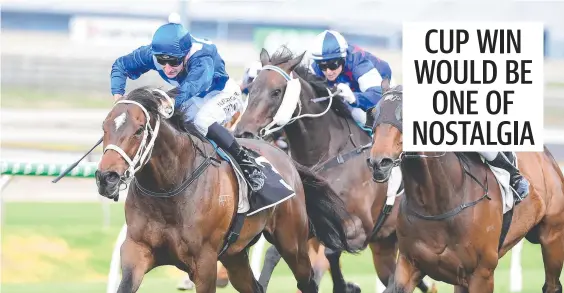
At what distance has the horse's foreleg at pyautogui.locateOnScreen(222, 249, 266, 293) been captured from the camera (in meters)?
6.20

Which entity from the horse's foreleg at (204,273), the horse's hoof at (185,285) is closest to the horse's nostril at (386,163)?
the horse's foreleg at (204,273)

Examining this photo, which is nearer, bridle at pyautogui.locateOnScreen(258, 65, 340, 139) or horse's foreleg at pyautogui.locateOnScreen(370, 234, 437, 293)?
bridle at pyautogui.locateOnScreen(258, 65, 340, 139)

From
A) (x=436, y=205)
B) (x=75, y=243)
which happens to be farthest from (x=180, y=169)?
(x=75, y=243)

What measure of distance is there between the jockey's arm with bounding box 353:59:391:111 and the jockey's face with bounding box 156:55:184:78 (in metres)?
1.97

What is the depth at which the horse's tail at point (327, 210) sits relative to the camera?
6863 mm

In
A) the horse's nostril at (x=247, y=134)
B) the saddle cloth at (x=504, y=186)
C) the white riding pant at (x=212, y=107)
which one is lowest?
the saddle cloth at (x=504, y=186)

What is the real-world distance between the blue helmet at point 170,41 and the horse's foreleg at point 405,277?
1.54 meters

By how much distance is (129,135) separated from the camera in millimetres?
4949

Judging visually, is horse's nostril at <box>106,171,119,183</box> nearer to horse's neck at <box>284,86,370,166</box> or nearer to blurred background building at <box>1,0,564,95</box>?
horse's neck at <box>284,86,370,166</box>

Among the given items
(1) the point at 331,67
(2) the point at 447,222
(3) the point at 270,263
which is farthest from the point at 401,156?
(1) the point at 331,67

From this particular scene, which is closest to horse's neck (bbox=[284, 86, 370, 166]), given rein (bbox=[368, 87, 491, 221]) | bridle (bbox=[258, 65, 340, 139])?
bridle (bbox=[258, 65, 340, 139])

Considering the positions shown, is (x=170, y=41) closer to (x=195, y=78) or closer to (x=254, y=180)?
(x=195, y=78)

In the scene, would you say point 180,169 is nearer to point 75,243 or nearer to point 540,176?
point 540,176

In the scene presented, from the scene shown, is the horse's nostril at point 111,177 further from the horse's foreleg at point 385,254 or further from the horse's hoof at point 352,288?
the horse's foreleg at point 385,254
